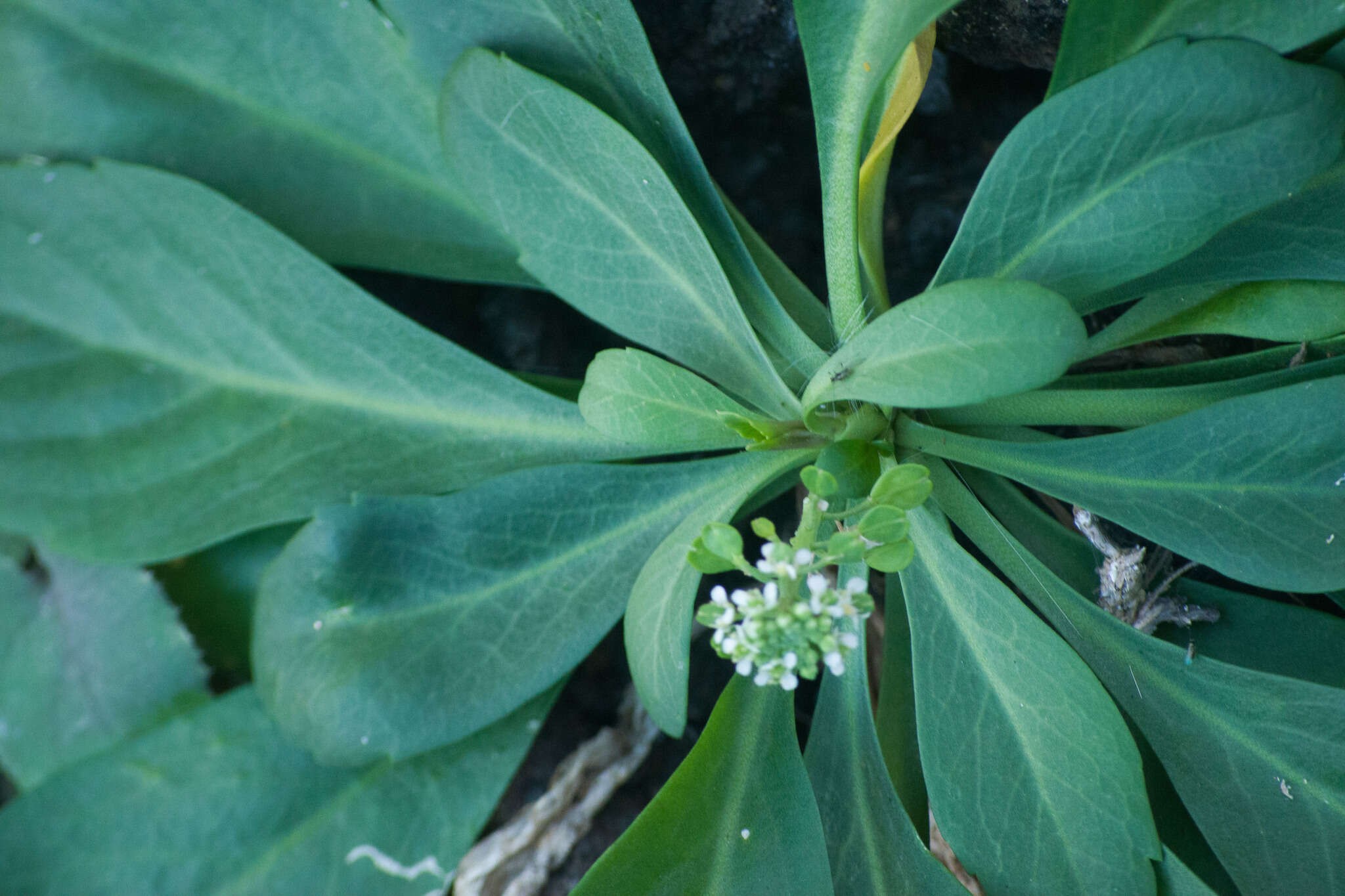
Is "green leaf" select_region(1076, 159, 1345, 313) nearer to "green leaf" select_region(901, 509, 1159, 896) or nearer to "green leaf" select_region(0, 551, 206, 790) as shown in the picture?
"green leaf" select_region(901, 509, 1159, 896)

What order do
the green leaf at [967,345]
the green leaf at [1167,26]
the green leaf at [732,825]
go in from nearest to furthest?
the green leaf at [967,345]
the green leaf at [1167,26]
the green leaf at [732,825]

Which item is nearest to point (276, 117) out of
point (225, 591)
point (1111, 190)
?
point (225, 591)

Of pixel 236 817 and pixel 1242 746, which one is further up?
pixel 1242 746

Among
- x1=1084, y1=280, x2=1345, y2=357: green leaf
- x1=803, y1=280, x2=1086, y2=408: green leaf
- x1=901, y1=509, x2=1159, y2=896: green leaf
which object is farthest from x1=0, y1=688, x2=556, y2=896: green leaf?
x1=1084, y1=280, x2=1345, y2=357: green leaf

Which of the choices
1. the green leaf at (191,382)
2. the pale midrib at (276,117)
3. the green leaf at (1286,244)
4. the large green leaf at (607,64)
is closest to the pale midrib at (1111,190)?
the green leaf at (1286,244)

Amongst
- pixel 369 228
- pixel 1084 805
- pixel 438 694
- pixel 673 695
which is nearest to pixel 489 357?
pixel 369 228

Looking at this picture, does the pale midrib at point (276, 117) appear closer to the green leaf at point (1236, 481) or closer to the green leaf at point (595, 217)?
the green leaf at point (595, 217)

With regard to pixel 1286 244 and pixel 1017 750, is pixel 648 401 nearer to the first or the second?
pixel 1017 750
